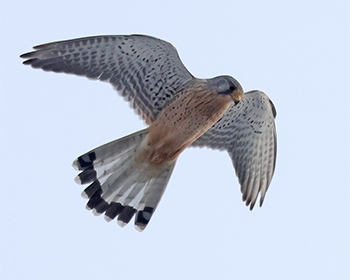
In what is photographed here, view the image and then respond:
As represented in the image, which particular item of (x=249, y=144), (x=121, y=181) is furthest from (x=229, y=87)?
(x=121, y=181)

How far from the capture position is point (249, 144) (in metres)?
8.73

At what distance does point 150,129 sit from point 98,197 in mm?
1048

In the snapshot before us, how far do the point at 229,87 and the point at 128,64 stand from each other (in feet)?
3.95

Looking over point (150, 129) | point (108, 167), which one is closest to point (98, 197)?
point (108, 167)

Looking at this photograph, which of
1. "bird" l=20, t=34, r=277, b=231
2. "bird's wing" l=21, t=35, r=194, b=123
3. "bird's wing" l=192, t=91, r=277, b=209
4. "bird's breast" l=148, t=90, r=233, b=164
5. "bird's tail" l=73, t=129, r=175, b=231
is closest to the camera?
"bird's wing" l=21, t=35, r=194, b=123

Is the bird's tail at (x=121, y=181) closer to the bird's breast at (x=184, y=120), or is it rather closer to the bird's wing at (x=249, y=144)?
the bird's breast at (x=184, y=120)

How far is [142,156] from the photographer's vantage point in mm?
7969

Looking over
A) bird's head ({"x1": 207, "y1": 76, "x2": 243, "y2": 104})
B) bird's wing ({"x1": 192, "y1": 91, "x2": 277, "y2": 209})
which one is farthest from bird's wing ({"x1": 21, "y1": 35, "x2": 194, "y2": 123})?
bird's wing ({"x1": 192, "y1": 91, "x2": 277, "y2": 209})

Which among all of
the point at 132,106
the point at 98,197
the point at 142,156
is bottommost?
the point at 98,197

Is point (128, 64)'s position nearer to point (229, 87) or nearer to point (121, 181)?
point (229, 87)

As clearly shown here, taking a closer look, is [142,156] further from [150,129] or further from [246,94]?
[246,94]

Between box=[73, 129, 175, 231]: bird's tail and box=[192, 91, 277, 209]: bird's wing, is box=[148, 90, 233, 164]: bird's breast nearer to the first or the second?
box=[73, 129, 175, 231]: bird's tail

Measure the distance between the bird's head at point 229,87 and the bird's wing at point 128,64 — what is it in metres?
0.42

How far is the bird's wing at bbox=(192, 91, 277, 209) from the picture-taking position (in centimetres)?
857
